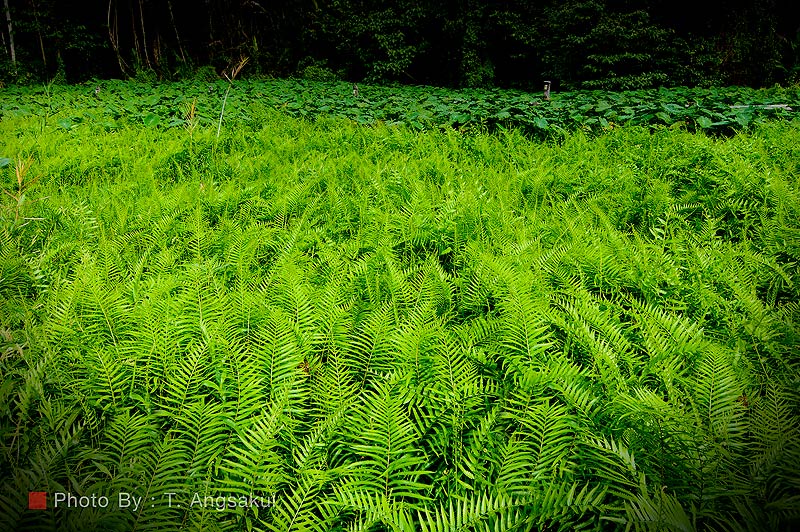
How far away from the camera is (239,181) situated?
133 inches

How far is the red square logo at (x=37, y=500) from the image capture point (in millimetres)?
866

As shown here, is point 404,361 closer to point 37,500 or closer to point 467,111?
point 37,500

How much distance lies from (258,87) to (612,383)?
10.5m

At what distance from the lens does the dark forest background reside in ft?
36.9

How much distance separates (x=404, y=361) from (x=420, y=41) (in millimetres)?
16140

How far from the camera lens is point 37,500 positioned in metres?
0.88

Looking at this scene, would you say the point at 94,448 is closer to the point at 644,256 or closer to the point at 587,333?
the point at 587,333

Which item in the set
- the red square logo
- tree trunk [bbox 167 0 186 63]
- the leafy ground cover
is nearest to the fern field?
the red square logo

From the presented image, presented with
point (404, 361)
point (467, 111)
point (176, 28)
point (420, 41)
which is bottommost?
point (404, 361)

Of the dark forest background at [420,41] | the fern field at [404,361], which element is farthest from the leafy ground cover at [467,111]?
the dark forest background at [420,41]

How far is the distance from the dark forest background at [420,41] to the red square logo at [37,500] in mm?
12799

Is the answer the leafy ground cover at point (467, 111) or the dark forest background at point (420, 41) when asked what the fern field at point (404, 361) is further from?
the dark forest background at point (420, 41)

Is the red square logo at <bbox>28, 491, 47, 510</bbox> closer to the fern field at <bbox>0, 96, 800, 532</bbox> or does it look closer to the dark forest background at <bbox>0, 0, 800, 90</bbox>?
the fern field at <bbox>0, 96, 800, 532</bbox>

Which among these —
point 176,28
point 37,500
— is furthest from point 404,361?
point 176,28
